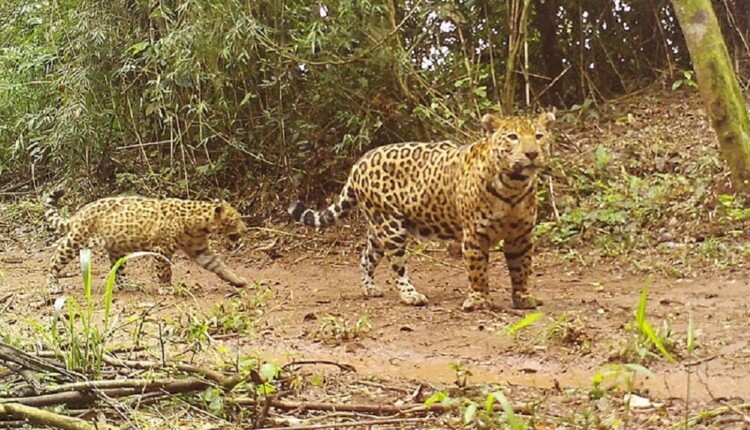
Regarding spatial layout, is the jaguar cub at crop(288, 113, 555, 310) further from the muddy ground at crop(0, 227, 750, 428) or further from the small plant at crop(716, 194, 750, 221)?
the small plant at crop(716, 194, 750, 221)

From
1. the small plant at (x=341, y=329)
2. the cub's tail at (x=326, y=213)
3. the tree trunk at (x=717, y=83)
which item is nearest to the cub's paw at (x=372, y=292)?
the cub's tail at (x=326, y=213)

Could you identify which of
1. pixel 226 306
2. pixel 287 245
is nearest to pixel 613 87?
pixel 287 245

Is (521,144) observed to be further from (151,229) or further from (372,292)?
(151,229)

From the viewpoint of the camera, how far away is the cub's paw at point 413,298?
7.61 meters

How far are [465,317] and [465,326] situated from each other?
296 mm

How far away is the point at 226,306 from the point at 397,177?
5.45 feet

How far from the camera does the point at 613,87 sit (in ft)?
43.3

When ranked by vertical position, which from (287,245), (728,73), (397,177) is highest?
(728,73)

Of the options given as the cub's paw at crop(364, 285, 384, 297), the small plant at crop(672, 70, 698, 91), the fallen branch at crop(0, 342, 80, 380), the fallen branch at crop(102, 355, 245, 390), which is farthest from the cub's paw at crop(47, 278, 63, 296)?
the small plant at crop(672, 70, 698, 91)

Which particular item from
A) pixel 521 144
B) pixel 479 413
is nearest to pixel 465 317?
pixel 521 144

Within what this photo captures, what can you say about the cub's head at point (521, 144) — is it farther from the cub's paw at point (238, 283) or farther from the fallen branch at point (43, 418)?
the fallen branch at point (43, 418)

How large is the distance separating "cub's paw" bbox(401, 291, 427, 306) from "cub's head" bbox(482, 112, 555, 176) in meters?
1.32

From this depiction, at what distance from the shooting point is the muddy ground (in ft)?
15.3

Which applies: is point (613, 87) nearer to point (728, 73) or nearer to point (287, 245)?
point (728, 73)
